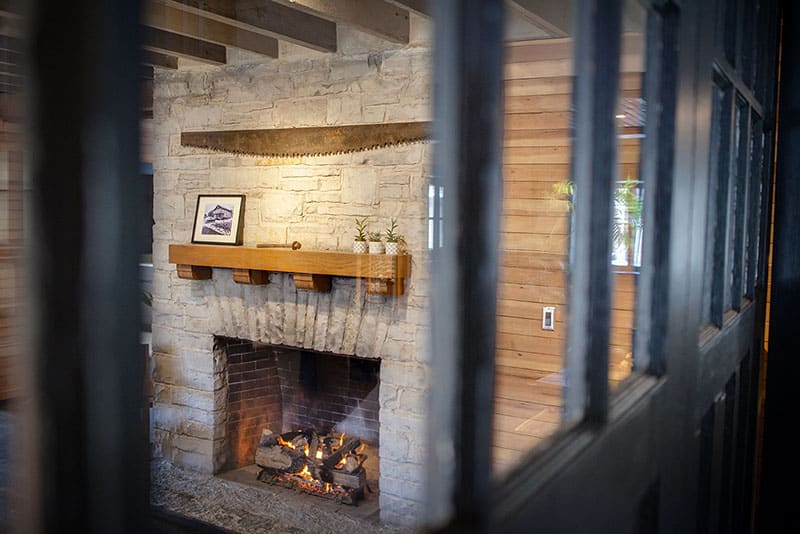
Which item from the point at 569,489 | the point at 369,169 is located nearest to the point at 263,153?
the point at 369,169

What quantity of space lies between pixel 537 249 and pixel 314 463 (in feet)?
11.8

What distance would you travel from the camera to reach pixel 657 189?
81 centimetres

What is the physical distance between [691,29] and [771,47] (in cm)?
101

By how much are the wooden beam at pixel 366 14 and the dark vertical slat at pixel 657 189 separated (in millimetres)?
2042

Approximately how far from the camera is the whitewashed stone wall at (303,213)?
3.37 meters

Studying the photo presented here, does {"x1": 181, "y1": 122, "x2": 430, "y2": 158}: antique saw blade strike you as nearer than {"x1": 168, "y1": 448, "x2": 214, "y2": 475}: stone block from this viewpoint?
Yes

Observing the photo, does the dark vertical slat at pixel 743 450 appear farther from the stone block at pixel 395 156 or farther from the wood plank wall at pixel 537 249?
the stone block at pixel 395 156

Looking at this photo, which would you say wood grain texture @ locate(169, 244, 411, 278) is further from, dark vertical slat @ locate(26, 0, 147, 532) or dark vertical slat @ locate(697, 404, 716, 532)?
dark vertical slat @ locate(26, 0, 147, 532)

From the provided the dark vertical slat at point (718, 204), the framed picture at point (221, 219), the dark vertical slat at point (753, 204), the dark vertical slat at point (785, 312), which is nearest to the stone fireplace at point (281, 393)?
the framed picture at point (221, 219)

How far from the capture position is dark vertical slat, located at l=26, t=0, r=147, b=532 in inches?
6.9

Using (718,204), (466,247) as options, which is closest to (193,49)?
(718,204)

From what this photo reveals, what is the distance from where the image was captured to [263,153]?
150 inches

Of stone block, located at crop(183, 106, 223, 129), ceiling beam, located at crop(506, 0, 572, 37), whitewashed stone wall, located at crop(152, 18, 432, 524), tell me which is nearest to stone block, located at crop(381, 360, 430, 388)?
whitewashed stone wall, located at crop(152, 18, 432, 524)

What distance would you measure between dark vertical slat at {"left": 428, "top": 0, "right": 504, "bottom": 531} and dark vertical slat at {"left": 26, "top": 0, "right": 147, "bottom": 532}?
0.63 feet
